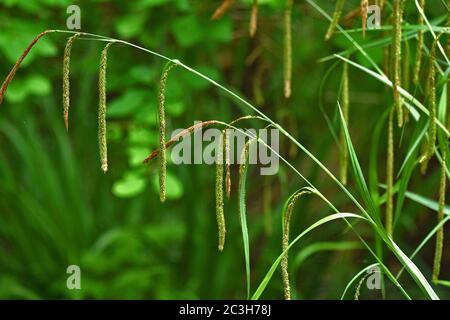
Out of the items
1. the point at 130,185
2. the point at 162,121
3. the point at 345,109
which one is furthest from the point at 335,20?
the point at 130,185

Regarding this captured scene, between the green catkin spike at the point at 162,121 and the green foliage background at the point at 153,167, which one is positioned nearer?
the green catkin spike at the point at 162,121

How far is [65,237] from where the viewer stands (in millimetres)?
2467

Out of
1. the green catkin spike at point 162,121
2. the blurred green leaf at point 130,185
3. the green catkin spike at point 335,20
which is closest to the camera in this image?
the green catkin spike at point 162,121

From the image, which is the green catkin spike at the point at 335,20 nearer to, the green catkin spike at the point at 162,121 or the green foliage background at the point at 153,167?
the green catkin spike at the point at 162,121

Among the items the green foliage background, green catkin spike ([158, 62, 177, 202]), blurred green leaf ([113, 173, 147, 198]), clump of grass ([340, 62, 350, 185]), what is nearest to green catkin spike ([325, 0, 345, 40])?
clump of grass ([340, 62, 350, 185])

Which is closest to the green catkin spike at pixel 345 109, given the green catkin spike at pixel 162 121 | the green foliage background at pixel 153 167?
the green catkin spike at pixel 162 121

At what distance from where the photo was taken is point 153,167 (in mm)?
1968

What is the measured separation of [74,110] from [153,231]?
0.69 m

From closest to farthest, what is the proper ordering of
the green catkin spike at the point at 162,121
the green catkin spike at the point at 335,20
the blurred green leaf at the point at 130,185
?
1. the green catkin spike at the point at 162,121
2. the green catkin spike at the point at 335,20
3. the blurred green leaf at the point at 130,185

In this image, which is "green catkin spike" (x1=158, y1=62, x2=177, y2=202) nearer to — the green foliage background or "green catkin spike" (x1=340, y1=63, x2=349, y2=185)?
"green catkin spike" (x1=340, y1=63, x2=349, y2=185)

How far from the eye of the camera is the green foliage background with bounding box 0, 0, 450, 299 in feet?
6.20

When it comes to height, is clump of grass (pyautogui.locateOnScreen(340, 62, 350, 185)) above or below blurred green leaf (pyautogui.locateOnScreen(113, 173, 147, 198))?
above

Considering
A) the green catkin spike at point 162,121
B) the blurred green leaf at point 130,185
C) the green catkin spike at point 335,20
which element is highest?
the green catkin spike at point 335,20

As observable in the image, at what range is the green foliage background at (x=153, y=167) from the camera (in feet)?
6.20
